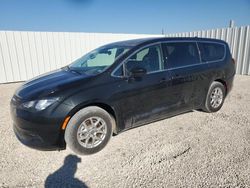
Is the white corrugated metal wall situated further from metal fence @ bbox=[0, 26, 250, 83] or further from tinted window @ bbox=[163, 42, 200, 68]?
tinted window @ bbox=[163, 42, 200, 68]

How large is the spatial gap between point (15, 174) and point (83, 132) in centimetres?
98

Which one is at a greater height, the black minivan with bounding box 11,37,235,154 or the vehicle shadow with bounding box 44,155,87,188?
the black minivan with bounding box 11,37,235,154

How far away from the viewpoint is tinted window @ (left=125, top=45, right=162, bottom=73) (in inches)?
111

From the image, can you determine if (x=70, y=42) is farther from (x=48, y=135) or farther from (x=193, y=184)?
(x=193, y=184)

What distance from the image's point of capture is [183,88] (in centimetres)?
328

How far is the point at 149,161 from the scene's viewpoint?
92.1 inches

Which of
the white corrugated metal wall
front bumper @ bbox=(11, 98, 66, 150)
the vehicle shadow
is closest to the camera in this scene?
the vehicle shadow

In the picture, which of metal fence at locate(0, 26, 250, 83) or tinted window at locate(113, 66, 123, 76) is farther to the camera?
metal fence at locate(0, 26, 250, 83)

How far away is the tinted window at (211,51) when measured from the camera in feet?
12.1

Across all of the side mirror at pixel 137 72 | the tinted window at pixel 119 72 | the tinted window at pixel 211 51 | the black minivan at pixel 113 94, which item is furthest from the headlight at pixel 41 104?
the tinted window at pixel 211 51

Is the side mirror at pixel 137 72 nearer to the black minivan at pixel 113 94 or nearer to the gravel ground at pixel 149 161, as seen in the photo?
the black minivan at pixel 113 94

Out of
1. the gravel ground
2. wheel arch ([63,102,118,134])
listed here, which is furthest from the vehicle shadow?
wheel arch ([63,102,118,134])

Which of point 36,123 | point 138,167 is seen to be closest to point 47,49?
point 36,123

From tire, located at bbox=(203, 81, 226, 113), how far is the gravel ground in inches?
22.5
